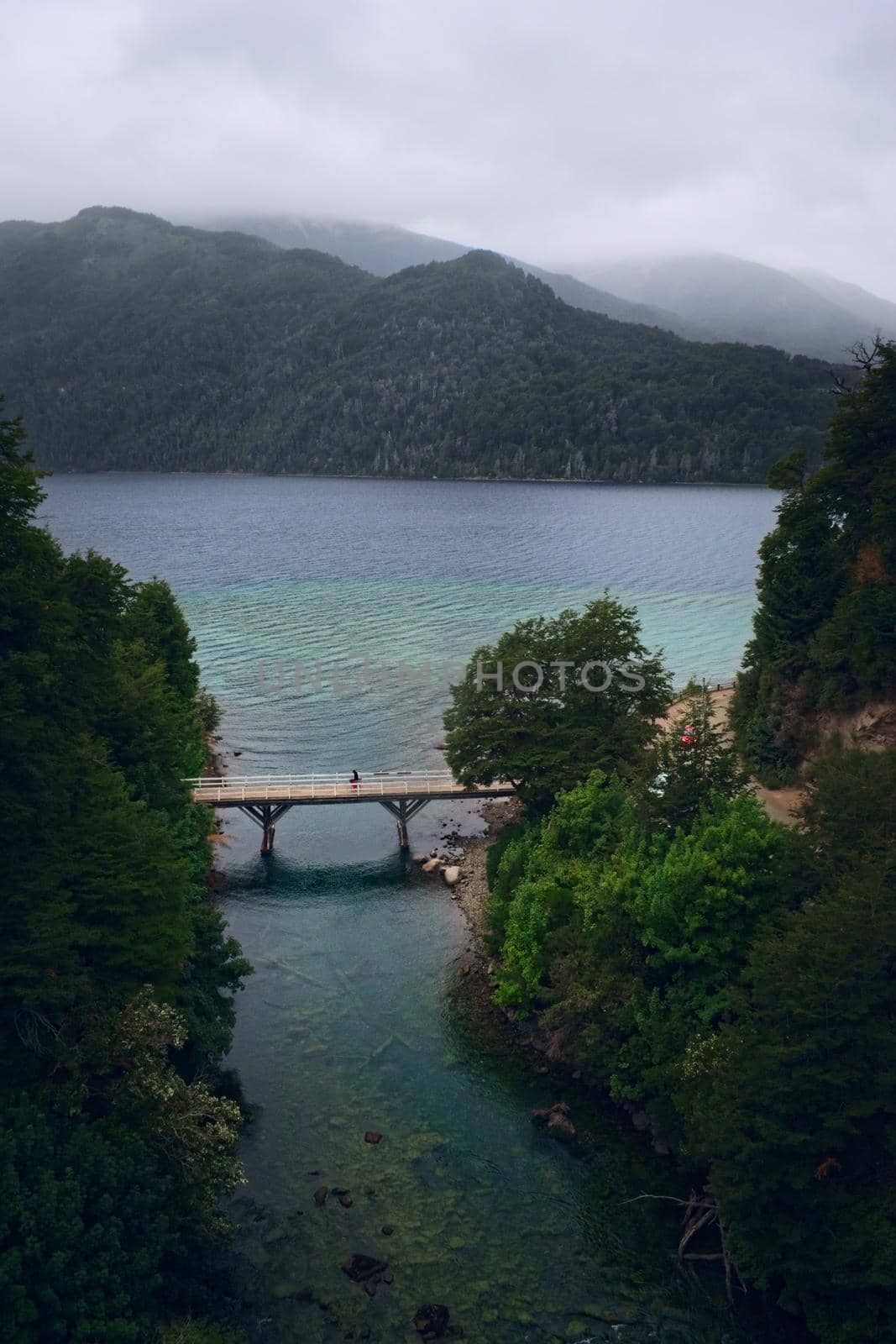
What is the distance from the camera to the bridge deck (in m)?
43.9

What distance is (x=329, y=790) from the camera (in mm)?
44906

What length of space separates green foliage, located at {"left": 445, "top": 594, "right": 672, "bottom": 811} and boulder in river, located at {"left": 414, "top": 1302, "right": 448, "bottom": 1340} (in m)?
19.4

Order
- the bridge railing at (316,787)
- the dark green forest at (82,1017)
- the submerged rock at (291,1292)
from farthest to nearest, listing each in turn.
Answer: the bridge railing at (316,787), the submerged rock at (291,1292), the dark green forest at (82,1017)

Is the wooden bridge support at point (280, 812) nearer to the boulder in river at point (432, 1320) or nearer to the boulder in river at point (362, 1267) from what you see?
the boulder in river at point (362, 1267)

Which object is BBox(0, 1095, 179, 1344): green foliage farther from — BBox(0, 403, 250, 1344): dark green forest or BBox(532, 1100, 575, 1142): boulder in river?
BBox(532, 1100, 575, 1142): boulder in river

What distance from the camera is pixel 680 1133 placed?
24078mm

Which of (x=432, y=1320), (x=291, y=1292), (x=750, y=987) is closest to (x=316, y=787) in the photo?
(x=750, y=987)

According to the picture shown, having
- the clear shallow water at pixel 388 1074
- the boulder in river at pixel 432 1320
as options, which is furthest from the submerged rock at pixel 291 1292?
the boulder in river at pixel 432 1320

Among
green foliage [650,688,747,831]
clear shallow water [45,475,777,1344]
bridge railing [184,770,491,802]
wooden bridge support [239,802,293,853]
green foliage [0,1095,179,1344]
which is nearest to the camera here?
green foliage [0,1095,179,1344]

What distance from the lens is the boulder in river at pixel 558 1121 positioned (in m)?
25.3

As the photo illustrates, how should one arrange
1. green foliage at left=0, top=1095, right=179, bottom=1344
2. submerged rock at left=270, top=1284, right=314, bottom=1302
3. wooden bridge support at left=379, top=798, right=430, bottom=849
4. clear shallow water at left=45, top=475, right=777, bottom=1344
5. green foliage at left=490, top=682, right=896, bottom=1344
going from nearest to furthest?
green foliage at left=0, top=1095, right=179, bottom=1344 → green foliage at left=490, top=682, right=896, bottom=1344 → submerged rock at left=270, top=1284, right=314, bottom=1302 → clear shallow water at left=45, top=475, right=777, bottom=1344 → wooden bridge support at left=379, top=798, right=430, bottom=849

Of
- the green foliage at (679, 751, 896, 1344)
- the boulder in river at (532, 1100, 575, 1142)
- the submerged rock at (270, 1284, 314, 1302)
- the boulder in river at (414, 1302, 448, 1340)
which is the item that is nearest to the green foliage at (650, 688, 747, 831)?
the green foliage at (679, 751, 896, 1344)

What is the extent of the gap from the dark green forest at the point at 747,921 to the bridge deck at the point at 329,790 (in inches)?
240

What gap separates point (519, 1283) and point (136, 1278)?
28.5ft
